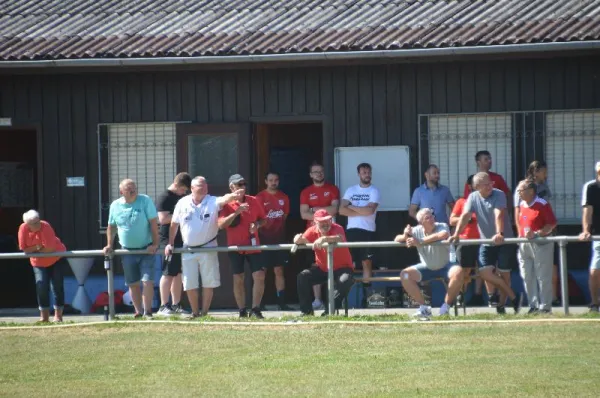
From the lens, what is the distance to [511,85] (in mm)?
17750

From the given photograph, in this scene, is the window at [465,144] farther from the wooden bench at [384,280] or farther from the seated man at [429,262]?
the seated man at [429,262]

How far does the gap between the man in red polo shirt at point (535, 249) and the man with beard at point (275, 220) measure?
3451 mm

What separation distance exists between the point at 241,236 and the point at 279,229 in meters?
1.28

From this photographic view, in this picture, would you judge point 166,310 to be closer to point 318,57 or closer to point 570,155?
point 318,57

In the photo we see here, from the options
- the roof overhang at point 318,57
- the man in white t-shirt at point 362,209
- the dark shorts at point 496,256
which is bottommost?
the dark shorts at point 496,256

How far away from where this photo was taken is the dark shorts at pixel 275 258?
1669 cm

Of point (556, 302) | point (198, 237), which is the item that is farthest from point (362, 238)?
point (556, 302)

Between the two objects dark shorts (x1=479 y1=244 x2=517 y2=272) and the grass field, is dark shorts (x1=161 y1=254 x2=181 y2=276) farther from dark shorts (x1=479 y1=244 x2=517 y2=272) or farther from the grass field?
dark shorts (x1=479 y1=244 x2=517 y2=272)

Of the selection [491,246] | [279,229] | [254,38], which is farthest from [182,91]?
[491,246]

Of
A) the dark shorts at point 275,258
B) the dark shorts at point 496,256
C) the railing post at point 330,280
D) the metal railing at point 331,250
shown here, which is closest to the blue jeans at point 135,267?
the metal railing at point 331,250

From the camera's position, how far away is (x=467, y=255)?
15.9 m

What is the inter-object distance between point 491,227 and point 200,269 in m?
3.45

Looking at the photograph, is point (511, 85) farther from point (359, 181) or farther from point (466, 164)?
point (359, 181)

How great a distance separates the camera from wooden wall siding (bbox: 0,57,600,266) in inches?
698
